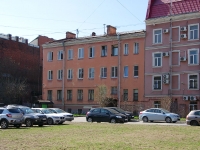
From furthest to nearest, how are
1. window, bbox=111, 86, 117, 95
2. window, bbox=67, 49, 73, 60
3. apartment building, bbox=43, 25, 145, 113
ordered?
1. window, bbox=67, 49, 73, 60
2. window, bbox=111, 86, 117, 95
3. apartment building, bbox=43, 25, 145, 113

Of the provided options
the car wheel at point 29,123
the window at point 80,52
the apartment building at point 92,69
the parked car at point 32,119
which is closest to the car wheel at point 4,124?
the parked car at point 32,119

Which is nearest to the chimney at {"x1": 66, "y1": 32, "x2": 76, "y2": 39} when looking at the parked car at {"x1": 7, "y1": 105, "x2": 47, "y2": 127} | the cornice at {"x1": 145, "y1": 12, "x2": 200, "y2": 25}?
the cornice at {"x1": 145, "y1": 12, "x2": 200, "y2": 25}

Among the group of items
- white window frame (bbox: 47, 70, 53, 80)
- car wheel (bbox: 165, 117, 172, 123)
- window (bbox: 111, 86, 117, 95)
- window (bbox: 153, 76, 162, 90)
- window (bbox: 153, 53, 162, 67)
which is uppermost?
window (bbox: 153, 53, 162, 67)

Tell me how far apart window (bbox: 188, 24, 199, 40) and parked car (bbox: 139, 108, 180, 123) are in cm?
1380

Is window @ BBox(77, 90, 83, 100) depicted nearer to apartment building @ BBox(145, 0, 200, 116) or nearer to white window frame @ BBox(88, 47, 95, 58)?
white window frame @ BBox(88, 47, 95, 58)

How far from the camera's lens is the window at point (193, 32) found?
4334 cm

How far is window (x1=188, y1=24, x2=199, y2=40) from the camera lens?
142 ft

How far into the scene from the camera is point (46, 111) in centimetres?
3089

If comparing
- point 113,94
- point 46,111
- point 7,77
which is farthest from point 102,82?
point 46,111

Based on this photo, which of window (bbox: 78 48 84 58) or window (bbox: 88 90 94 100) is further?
window (bbox: 78 48 84 58)

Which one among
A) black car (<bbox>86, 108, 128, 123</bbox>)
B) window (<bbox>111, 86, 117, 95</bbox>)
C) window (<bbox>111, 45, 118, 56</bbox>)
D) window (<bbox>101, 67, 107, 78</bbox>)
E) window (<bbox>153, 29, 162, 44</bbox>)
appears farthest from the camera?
window (<bbox>101, 67, 107, 78</bbox>)

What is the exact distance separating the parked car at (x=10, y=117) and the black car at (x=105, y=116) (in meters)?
9.00

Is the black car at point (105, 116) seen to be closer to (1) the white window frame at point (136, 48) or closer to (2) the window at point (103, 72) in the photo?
(1) the white window frame at point (136, 48)

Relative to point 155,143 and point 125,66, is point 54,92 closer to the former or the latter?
point 125,66
